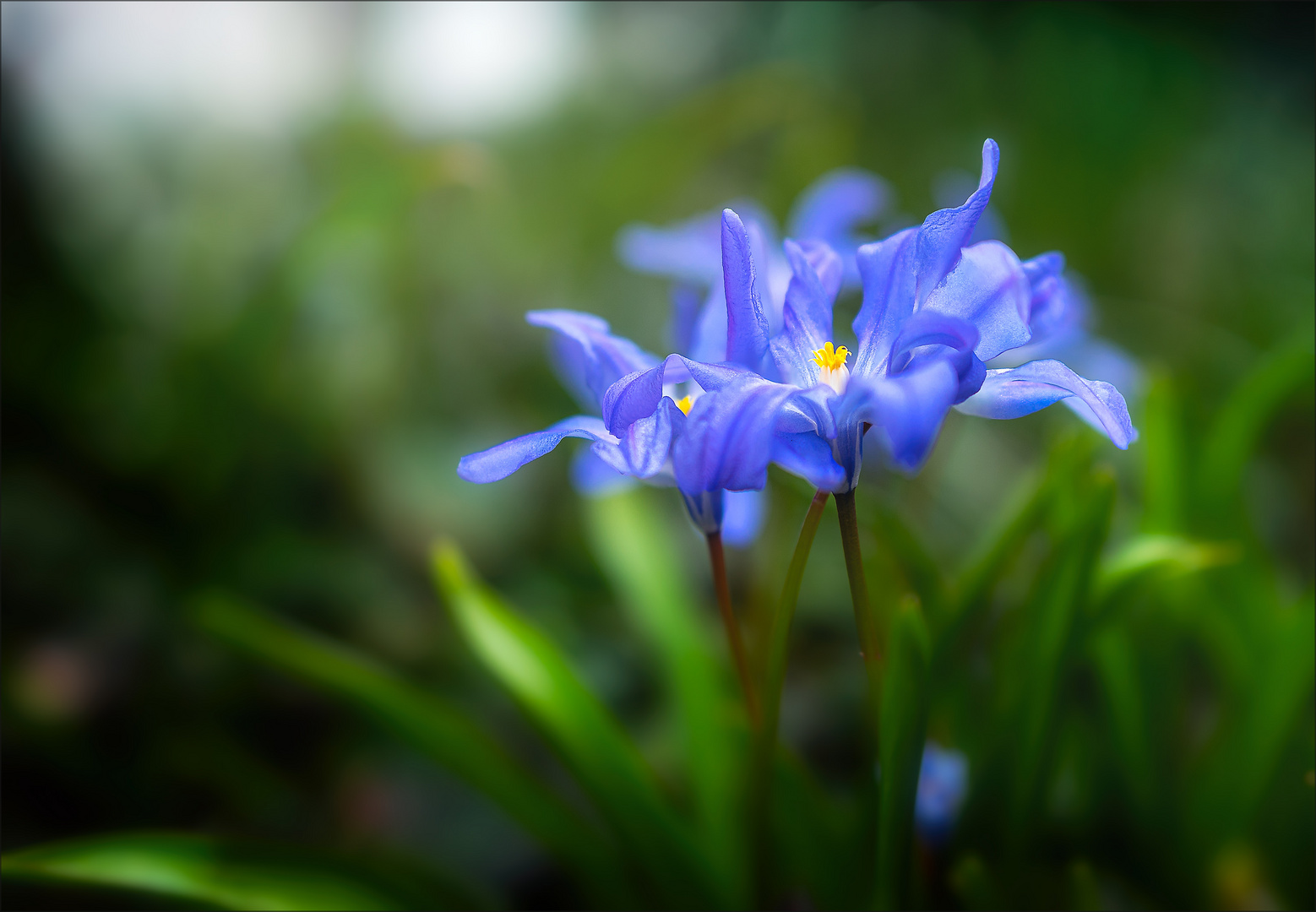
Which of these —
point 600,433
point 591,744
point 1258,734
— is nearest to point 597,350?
point 600,433

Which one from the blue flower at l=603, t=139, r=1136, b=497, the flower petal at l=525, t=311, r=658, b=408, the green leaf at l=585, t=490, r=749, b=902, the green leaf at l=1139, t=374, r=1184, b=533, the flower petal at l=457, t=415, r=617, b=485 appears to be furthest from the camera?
the green leaf at l=1139, t=374, r=1184, b=533

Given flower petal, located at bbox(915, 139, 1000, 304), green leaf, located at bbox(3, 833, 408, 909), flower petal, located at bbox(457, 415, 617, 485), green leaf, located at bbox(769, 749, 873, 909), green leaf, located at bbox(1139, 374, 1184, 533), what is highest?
green leaf, located at bbox(1139, 374, 1184, 533)

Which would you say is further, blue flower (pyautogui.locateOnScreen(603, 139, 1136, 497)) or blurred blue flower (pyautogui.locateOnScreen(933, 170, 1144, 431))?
blurred blue flower (pyautogui.locateOnScreen(933, 170, 1144, 431))

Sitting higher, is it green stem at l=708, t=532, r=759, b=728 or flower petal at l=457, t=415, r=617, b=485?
flower petal at l=457, t=415, r=617, b=485

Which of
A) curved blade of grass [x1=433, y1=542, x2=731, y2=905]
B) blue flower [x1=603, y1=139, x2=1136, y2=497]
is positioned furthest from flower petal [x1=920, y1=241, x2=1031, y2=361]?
curved blade of grass [x1=433, y1=542, x2=731, y2=905]

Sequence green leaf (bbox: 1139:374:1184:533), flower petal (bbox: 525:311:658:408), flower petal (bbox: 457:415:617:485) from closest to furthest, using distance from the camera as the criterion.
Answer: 1. flower petal (bbox: 457:415:617:485)
2. flower petal (bbox: 525:311:658:408)
3. green leaf (bbox: 1139:374:1184:533)

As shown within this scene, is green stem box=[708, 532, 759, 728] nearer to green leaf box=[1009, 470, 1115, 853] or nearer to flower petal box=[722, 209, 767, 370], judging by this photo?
flower petal box=[722, 209, 767, 370]

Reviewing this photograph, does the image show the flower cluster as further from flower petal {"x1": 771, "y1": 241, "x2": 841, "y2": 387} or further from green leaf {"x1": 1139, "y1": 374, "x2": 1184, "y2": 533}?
green leaf {"x1": 1139, "y1": 374, "x2": 1184, "y2": 533}

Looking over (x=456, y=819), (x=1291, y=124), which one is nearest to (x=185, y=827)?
(x=456, y=819)
